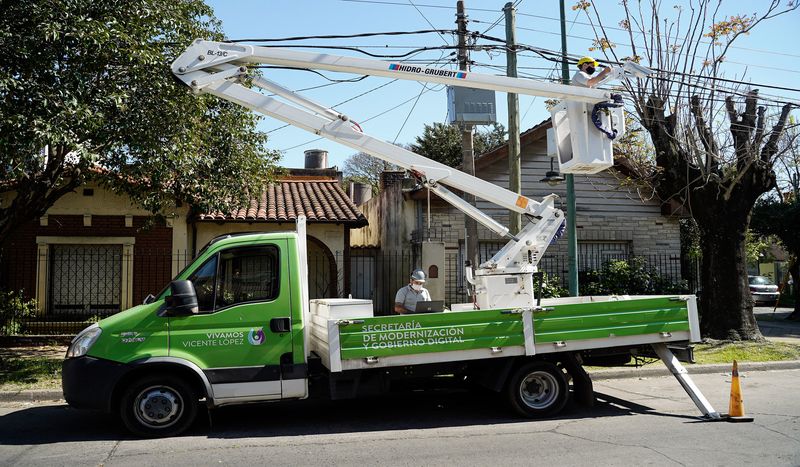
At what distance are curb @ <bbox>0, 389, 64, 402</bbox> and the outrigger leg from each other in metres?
8.14

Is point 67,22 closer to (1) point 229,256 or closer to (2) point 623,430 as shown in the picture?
(1) point 229,256

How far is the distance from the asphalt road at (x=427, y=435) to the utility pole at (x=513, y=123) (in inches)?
128

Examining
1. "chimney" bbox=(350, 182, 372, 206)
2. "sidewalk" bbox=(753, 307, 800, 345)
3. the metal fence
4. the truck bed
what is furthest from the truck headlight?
"chimney" bbox=(350, 182, 372, 206)

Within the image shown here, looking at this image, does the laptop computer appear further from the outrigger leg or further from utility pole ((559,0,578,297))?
utility pole ((559,0,578,297))

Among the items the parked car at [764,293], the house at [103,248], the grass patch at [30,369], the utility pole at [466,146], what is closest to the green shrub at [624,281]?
the utility pole at [466,146]

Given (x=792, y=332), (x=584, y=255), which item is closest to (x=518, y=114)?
(x=584, y=255)

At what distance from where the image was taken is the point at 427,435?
6855 mm

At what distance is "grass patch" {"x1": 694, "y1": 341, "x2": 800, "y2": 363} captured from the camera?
11.8 metres

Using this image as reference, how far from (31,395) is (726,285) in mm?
12818

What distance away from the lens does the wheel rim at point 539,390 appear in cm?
754

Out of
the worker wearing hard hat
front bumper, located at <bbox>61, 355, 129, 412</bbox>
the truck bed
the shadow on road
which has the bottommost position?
the shadow on road

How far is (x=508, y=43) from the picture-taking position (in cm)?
1168

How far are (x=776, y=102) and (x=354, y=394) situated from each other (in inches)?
443

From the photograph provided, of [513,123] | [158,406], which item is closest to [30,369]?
[158,406]
